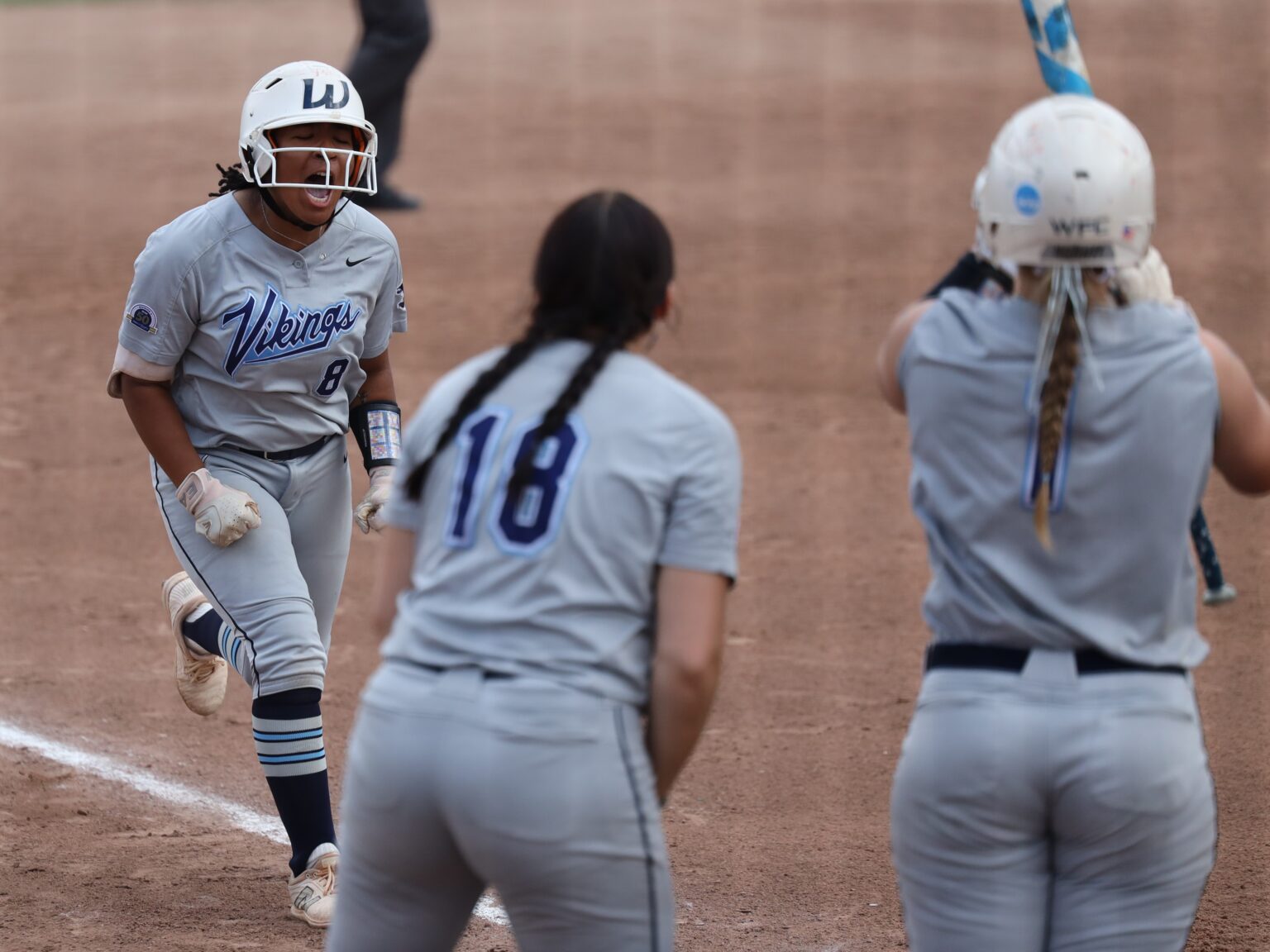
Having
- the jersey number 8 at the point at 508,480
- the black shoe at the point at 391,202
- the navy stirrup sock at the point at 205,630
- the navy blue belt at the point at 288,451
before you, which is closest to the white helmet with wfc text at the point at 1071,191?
the jersey number 8 at the point at 508,480

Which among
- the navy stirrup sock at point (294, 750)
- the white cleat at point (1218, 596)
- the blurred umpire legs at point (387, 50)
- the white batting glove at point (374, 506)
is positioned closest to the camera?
the white cleat at point (1218, 596)

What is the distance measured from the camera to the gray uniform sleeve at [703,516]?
232 centimetres

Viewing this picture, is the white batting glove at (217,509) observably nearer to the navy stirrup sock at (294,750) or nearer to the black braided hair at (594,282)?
the navy stirrup sock at (294,750)

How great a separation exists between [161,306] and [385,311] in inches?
22.5

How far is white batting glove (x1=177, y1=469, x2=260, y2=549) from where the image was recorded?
3818 mm

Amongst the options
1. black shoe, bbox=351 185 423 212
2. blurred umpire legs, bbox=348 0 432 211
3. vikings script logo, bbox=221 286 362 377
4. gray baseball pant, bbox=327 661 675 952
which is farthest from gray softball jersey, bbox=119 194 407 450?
black shoe, bbox=351 185 423 212

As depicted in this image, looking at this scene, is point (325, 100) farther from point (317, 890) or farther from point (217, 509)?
point (317, 890)

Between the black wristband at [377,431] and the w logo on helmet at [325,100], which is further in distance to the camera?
the black wristband at [377,431]

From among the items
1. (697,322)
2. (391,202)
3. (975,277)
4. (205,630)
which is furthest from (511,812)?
→ (391,202)

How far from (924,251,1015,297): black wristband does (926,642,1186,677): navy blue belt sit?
519mm

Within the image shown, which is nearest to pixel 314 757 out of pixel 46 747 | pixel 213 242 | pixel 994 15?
pixel 213 242

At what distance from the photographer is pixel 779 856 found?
432 cm

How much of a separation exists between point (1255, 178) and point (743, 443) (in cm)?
731

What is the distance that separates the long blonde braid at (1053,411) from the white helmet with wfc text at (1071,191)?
0.13m
